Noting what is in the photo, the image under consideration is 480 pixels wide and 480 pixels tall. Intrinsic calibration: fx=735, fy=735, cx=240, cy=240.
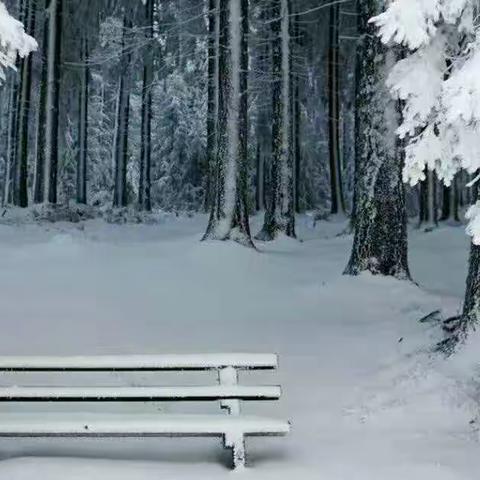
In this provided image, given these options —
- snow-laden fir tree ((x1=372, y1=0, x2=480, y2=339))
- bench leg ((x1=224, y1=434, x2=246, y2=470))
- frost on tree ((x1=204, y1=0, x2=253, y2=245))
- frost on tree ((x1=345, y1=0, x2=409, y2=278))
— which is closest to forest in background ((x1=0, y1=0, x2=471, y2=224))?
frost on tree ((x1=204, y1=0, x2=253, y2=245))

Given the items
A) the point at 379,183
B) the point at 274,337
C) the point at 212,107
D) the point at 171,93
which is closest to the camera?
the point at 274,337

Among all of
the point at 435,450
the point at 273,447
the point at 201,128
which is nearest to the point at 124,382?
the point at 273,447

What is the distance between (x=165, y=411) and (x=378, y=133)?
5.66 metres

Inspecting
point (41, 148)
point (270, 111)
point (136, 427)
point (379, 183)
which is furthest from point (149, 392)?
point (270, 111)

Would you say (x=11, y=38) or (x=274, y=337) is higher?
(x=11, y=38)

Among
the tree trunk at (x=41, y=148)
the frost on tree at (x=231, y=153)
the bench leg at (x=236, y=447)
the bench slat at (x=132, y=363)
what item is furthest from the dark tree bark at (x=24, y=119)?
the bench leg at (x=236, y=447)

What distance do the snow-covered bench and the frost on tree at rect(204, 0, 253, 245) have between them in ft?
26.4

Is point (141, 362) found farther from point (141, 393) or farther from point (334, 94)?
point (334, 94)

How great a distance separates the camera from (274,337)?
8031 millimetres

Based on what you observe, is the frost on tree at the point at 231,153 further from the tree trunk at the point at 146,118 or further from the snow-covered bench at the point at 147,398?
the tree trunk at the point at 146,118

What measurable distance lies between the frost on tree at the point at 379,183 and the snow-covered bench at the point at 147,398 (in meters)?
5.28

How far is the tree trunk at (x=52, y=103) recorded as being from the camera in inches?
756

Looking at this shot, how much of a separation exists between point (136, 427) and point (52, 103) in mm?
16091

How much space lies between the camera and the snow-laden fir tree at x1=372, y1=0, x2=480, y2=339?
4715mm
